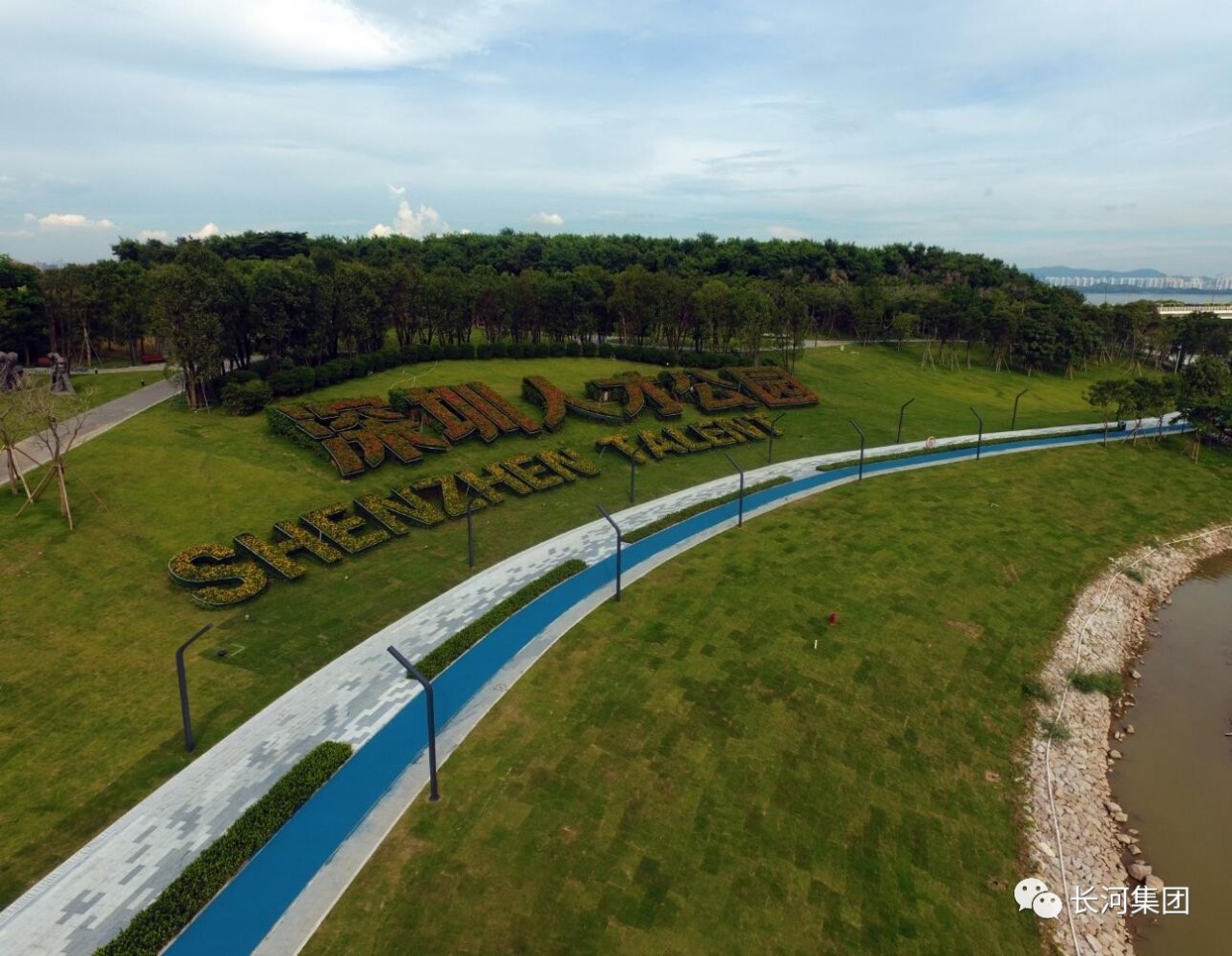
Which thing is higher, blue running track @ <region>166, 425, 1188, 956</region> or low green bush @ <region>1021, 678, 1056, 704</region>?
blue running track @ <region>166, 425, 1188, 956</region>

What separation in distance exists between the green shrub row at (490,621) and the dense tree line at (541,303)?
34.5 metres

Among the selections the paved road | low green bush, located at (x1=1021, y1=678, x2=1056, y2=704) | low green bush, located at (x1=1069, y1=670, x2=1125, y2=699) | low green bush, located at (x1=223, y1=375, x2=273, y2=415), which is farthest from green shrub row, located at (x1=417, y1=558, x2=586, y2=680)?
low green bush, located at (x1=223, y1=375, x2=273, y2=415)

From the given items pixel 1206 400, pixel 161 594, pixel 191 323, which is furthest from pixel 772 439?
pixel 191 323

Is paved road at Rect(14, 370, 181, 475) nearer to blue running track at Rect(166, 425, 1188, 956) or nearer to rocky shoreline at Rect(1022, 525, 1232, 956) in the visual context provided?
blue running track at Rect(166, 425, 1188, 956)

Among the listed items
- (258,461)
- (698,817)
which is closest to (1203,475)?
(698,817)

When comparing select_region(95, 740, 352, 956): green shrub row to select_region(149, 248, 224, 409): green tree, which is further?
select_region(149, 248, 224, 409): green tree

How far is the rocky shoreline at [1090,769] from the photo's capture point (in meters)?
20.3

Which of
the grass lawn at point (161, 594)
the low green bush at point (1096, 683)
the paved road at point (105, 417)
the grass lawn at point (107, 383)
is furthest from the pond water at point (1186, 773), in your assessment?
the grass lawn at point (107, 383)

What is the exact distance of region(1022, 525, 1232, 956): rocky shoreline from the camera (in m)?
20.3

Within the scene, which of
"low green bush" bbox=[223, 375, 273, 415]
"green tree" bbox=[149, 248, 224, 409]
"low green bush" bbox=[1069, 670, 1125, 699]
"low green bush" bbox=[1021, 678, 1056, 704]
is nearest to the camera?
"low green bush" bbox=[1021, 678, 1056, 704]

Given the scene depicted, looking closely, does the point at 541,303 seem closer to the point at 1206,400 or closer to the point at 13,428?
the point at 13,428

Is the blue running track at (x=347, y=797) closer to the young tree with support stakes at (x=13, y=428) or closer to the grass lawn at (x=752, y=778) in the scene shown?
the grass lawn at (x=752, y=778)

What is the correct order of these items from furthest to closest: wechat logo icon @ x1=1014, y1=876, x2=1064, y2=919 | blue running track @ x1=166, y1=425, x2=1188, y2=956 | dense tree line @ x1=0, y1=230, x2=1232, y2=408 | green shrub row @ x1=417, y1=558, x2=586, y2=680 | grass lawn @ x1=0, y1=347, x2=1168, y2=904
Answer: dense tree line @ x1=0, y1=230, x2=1232, y2=408 < green shrub row @ x1=417, y1=558, x2=586, y2=680 < grass lawn @ x1=0, y1=347, x2=1168, y2=904 < wechat logo icon @ x1=1014, y1=876, x2=1064, y2=919 < blue running track @ x1=166, y1=425, x2=1188, y2=956

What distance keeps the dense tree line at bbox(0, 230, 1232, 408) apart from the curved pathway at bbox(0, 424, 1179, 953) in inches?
1388
